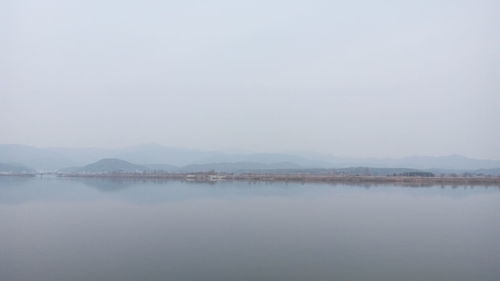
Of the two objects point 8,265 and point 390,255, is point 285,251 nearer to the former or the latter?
point 390,255

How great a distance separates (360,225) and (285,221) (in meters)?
2.19

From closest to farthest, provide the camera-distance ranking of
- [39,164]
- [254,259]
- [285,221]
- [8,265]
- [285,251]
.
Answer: [8,265] → [254,259] → [285,251] → [285,221] → [39,164]

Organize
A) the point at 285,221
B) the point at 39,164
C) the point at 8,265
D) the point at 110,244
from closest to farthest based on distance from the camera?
1. the point at 8,265
2. the point at 110,244
3. the point at 285,221
4. the point at 39,164

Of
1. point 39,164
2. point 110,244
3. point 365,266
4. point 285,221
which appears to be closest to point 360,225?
point 285,221

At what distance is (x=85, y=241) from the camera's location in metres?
9.48

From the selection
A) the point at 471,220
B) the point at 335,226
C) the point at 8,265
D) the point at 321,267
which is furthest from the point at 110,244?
Result: the point at 471,220

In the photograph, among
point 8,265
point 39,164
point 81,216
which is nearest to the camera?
point 8,265

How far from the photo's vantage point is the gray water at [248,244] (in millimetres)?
7055

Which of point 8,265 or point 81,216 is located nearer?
point 8,265

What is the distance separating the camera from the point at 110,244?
909 centimetres

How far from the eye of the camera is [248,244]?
9.16 m

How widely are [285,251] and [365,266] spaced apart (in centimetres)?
167

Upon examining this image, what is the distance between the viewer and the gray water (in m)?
7.05

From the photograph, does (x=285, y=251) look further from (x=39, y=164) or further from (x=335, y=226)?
(x=39, y=164)
